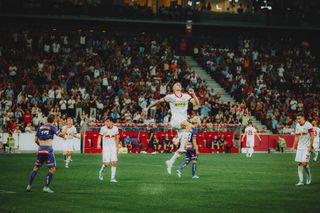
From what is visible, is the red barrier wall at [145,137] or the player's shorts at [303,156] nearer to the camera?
the player's shorts at [303,156]

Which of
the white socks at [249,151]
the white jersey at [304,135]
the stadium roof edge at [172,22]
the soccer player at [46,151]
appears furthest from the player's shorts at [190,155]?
the stadium roof edge at [172,22]

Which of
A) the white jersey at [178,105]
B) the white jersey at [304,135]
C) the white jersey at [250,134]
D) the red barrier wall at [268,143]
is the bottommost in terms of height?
the red barrier wall at [268,143]

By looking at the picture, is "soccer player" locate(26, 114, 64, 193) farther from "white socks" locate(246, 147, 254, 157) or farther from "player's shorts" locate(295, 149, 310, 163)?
"white socks" locate(246, 147, 254, 157)

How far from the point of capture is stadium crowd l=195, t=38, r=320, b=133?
51.2 meters

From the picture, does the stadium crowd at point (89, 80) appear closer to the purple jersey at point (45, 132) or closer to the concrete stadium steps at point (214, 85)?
the concrete stadium steps at point (214, 85)

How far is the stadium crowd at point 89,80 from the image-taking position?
42969 millimetres

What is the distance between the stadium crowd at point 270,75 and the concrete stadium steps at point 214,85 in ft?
1.24

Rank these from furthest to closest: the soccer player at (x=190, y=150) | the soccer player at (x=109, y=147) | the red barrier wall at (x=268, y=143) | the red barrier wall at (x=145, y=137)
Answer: the red barrier wall at (x=268, y=143) → the red barrier wall at (x=145, y=137) → the soccer player at (x=190, y=150) → the soccer player at (x=109, y=147)

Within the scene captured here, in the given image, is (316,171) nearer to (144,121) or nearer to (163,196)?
(163,196)

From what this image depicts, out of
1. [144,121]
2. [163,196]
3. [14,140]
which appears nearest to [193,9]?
[144,121]

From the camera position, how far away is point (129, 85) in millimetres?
48000

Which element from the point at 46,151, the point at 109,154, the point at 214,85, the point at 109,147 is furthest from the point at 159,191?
the point at 214,85

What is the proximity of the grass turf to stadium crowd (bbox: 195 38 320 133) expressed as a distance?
2265cm

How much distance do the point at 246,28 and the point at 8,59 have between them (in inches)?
944
